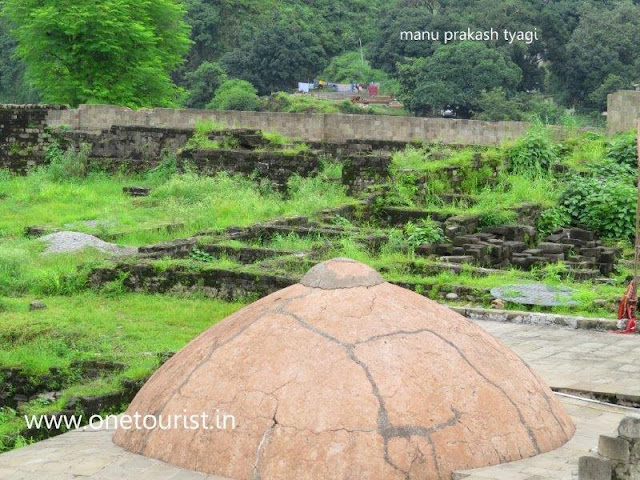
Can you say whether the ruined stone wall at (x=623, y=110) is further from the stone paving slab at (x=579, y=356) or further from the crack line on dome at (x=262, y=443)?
the crack line on dome at (x=262, y=443)

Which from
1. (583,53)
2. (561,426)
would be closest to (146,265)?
(561,426)

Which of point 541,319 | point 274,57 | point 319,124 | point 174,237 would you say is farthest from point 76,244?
point 274,57

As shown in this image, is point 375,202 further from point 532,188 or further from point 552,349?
point 552,349

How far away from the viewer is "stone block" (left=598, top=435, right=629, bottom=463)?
234 inches

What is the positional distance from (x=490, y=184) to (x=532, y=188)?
959 mm

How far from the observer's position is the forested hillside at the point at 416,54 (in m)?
44.1

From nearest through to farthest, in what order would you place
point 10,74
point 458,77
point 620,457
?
point 620,457 → point 458,77 → point 10,74

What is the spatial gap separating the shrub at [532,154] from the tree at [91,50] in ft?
42.3

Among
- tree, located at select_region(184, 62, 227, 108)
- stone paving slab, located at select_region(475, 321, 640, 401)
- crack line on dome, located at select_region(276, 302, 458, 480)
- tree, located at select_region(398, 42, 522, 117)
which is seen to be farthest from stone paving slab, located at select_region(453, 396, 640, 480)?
tree, located at select_region(184, 62, 227, 108)

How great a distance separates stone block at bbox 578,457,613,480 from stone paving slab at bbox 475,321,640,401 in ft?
8.44

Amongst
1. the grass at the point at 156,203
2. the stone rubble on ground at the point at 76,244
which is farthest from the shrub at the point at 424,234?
the stone rubble on ground at the point at 76,244

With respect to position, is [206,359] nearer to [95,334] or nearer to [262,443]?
[262,443]

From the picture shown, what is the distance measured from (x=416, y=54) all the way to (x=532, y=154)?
29502 millimetres

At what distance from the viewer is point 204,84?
49.0 metres
